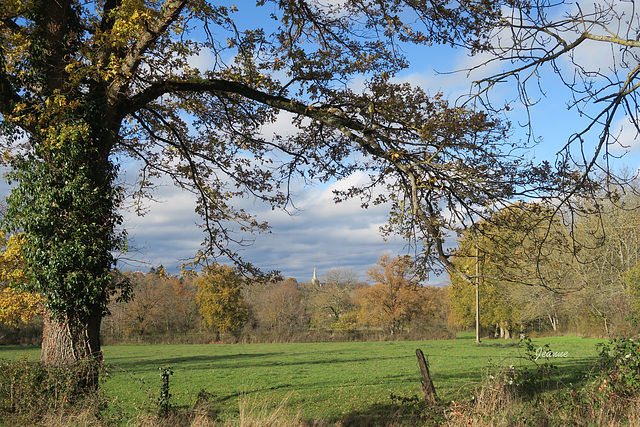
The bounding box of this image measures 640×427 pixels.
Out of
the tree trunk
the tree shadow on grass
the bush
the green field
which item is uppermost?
the tree trunk

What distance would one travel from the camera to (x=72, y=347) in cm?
729

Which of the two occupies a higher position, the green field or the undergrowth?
the undergrowth

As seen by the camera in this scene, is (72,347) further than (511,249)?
Yes

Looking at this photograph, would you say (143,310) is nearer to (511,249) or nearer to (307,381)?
(307,381)

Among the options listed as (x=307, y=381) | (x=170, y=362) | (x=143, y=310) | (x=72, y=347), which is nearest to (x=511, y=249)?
(x=72, y=347)

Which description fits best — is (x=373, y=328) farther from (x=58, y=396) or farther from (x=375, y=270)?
(x=58, y=396)

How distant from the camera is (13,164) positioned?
7809 millimetres

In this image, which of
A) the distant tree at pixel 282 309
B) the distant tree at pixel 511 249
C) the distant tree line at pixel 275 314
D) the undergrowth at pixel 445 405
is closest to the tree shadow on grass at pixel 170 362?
the distant tree line at pixel 275 314

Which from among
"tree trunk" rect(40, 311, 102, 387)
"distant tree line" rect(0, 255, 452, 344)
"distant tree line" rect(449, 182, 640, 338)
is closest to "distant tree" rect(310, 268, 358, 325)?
"distant tree line" rect(0, 255, 452, 344)

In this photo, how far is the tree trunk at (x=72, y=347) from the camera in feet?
23.4

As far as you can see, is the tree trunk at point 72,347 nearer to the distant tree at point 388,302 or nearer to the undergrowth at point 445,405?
the undergrowth at point 445,405

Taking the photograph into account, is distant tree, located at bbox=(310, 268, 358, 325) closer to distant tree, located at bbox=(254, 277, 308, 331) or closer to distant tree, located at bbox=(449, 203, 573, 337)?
distant tree, located at bbox=(254, 277, 308, 331)

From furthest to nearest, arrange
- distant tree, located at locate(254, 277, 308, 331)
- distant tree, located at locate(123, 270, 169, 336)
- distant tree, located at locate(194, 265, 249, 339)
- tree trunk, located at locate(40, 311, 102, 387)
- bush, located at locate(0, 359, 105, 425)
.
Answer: distant tree, located at locate(254, 277, 308, 331) < distant tree, located at locate(123, 270, 169, 336) < distant tree, located at locate(194, 265, 249, 339) < tree trunk, located at locate(40, 311, 102, 387) < bush, located at locate(0, 359, 105, 425)

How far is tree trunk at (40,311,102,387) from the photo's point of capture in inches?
281
